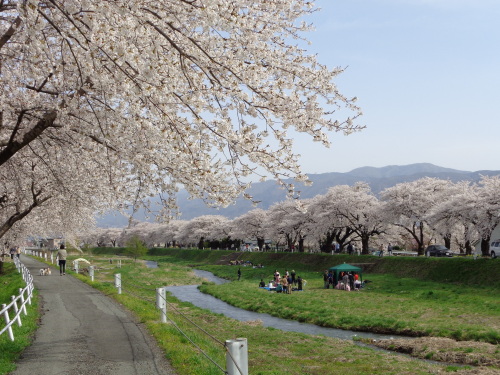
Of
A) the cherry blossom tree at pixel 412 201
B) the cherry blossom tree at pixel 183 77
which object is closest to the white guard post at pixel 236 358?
the cherry blossom tree at pixel 183 77

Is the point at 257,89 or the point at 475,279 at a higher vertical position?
the point at 257,89

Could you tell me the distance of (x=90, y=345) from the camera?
43.1ft

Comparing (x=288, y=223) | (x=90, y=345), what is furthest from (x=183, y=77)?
(x=288, y=223)

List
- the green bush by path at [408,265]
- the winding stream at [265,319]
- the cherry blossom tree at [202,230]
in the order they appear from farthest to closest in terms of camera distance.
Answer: the cherry blossom tree at [202,230] < the green bush by path at [408,265] < the winding stream at [265,319]

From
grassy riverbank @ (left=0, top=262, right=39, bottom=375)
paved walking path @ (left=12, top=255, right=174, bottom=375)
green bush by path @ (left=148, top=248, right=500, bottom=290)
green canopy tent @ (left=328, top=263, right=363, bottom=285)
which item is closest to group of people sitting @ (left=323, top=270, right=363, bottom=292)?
green canopy tent @ (left=328, top=263, right=363, bottom=285)

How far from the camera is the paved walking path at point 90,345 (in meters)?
10.6

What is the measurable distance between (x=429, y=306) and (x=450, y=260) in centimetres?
1422

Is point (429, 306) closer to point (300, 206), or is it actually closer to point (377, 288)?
point (377, 288)

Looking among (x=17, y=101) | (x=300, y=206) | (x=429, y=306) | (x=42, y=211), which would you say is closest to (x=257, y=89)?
(x=300, y=206)

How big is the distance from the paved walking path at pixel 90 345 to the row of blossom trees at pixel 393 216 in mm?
17598

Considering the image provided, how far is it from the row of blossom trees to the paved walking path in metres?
17.6

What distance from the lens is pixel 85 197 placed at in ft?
56.1

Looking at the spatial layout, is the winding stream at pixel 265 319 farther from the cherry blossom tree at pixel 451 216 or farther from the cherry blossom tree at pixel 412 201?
the cherry blossom tree at pixel 412 201

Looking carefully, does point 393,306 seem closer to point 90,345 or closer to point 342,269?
point 342,269
